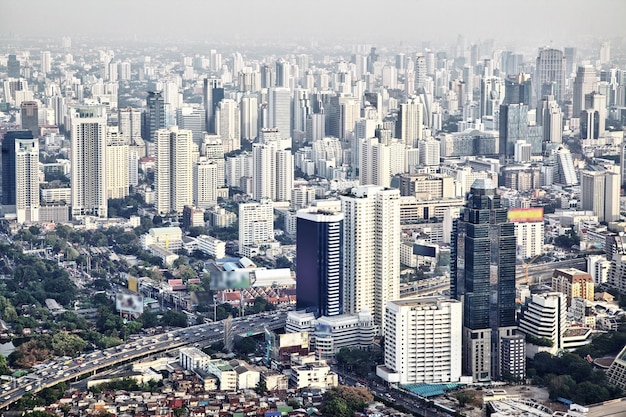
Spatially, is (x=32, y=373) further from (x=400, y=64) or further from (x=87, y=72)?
(x=400, y=64)

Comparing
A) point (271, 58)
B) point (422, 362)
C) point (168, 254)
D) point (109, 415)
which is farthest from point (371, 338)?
point (271, 58)

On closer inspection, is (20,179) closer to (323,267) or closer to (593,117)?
(323,267)

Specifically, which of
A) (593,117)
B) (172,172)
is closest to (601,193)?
(593,117)

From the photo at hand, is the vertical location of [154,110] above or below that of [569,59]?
below

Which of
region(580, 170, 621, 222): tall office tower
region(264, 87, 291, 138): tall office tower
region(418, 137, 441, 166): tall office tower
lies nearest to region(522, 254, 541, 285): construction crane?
region(580, 170, 621, 222): tall office tower

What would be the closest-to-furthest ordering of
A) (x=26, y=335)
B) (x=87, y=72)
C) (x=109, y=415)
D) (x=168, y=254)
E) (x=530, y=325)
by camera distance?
(x=109, y=415)
(x=530, y=325)
(x=26, y=335)
(x=168, y=254)
(x=87, y=72)

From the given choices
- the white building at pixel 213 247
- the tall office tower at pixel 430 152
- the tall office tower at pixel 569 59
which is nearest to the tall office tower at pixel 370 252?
the white building at pixel 213 247

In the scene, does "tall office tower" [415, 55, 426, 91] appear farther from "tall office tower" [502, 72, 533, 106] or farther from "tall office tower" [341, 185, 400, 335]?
"tall office tower" [341, 185, 400, 335]
